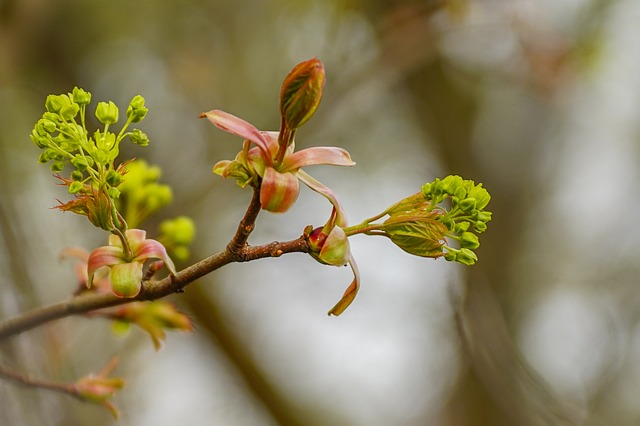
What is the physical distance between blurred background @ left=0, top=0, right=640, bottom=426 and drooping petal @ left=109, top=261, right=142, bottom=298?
1538mm

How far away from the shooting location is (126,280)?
0.71m

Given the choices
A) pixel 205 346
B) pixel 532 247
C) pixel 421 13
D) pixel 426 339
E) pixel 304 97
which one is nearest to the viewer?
pixel 304 97

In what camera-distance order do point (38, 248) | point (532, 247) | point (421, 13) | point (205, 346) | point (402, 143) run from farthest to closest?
point (532, 247) < point (402, 143) < point (205, 346) < point (421, 13) < point (38, 248)

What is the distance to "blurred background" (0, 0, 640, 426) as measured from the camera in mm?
2797

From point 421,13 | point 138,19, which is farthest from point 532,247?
point 138,19

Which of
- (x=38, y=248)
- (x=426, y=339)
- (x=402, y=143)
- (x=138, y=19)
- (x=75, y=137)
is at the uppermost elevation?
(x=138, y=19)

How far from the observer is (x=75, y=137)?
2.45 ft

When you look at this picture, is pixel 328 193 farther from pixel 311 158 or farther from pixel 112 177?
pixel 112 177

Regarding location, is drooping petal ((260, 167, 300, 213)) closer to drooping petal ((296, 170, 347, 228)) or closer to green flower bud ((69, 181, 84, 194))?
drooping petal ((296, 170, 347, 228))

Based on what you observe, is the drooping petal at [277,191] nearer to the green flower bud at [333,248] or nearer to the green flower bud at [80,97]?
the green flower bud at [333,248]

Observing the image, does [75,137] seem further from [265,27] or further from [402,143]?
[402,143]

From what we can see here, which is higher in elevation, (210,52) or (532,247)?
A: (210,52)

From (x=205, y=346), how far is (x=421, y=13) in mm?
1702

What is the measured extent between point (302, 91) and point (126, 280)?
0.26m
